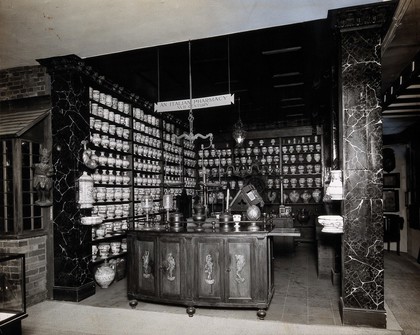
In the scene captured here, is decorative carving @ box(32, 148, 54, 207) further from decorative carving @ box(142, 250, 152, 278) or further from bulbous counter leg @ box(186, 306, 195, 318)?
bulbous counter leg @ box(186, 306, 195, 318)

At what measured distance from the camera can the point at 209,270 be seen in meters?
3.94

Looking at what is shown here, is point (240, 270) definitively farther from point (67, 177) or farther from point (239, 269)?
point (67, 177)

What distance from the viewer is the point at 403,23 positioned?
149 inches

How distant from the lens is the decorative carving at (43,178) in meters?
Result: 4.56

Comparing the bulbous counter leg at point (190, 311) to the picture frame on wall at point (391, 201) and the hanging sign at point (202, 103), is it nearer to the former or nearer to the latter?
the hanging sign at point (202, 103)

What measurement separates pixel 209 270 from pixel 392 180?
673 centimetres

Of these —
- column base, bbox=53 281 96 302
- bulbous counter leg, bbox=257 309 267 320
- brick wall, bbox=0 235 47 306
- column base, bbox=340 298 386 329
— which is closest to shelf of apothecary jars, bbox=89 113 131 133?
brick wall, bbox=0 235 47 306

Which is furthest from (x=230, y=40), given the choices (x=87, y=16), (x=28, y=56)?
(x=28, y=56)

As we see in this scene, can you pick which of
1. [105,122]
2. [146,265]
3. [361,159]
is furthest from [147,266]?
[361,159]

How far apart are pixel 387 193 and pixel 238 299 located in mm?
6349

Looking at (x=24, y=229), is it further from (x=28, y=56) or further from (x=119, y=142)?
(x=28, y=56)

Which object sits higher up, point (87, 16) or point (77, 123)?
point (87, 16)

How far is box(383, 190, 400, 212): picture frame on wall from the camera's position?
845 centimetres

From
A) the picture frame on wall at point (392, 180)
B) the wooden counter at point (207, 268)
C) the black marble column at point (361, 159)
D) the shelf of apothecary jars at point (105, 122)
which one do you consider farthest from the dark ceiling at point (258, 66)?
the wooden counter at point (207, 268)
